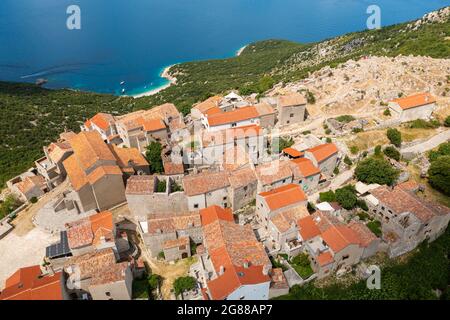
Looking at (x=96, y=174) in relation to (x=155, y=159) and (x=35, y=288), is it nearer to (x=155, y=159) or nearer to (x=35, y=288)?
(x=155, y=159)

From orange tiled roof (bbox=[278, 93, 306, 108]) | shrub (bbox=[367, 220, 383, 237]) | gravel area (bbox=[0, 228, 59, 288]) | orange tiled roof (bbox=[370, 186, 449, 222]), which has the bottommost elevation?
shrub (bbox=[367, 220, 383, 237])

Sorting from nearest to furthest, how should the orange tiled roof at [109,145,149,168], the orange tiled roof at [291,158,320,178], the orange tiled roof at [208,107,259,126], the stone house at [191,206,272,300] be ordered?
1. the stone house at [191,206,272,300]
2. the orange tiled roof at [291,158,320,178]
3. the orange tiled roof at [109,145,149,168]
4. the orange tiled roof at [208,107,259,126]

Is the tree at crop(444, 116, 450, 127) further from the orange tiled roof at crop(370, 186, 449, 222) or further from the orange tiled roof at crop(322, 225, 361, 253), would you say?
the orange tiled roof at crop(322, 225, 361, 253)

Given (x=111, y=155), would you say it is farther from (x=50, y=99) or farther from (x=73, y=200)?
(x=50, y=99)

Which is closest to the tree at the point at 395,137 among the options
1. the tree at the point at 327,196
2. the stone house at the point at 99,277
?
the tree at the point at 327,196

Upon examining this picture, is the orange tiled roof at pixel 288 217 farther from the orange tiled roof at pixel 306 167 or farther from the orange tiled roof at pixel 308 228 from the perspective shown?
the orange tiled roof at pixel 306 167

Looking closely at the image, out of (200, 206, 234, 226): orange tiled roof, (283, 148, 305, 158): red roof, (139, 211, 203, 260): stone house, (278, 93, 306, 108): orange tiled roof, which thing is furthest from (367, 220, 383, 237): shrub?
(278, 93, 306, 108): orange tiled roof

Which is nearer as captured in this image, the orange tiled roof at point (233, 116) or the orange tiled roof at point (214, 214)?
the orange tiled roof at point (214, 214)

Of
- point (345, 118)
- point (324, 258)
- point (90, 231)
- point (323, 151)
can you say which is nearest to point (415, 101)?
point (345, 118)
